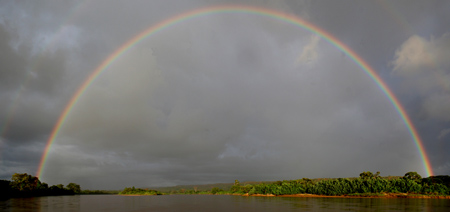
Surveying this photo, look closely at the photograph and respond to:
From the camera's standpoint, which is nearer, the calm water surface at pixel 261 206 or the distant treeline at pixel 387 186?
the calm water surface at pixel 261 206

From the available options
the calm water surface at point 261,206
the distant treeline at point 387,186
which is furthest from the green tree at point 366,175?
the calm water surface at point 261,206

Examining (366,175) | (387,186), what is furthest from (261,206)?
(366,175)

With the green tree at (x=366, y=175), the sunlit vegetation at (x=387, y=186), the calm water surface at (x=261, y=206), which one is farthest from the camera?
the green tree at (x=366, y=175)

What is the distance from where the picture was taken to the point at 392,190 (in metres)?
149

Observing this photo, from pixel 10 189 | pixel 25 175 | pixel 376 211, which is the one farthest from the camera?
pixel 25 175

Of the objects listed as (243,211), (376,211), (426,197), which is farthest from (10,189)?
(426,197)

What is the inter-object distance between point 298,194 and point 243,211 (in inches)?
5319

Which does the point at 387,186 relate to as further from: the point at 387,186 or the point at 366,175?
the point at 366,175

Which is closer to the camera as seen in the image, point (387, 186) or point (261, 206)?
point (261, 206)

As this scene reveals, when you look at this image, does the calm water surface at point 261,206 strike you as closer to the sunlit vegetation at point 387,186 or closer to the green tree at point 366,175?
the sunlit vegetation at point 387,186

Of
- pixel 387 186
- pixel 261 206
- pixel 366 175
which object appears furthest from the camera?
pixel 366 175

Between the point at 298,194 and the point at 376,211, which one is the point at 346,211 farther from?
the point at 298,194

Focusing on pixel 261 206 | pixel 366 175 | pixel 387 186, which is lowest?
pixel 387 186

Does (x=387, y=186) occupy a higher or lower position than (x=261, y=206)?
lower
